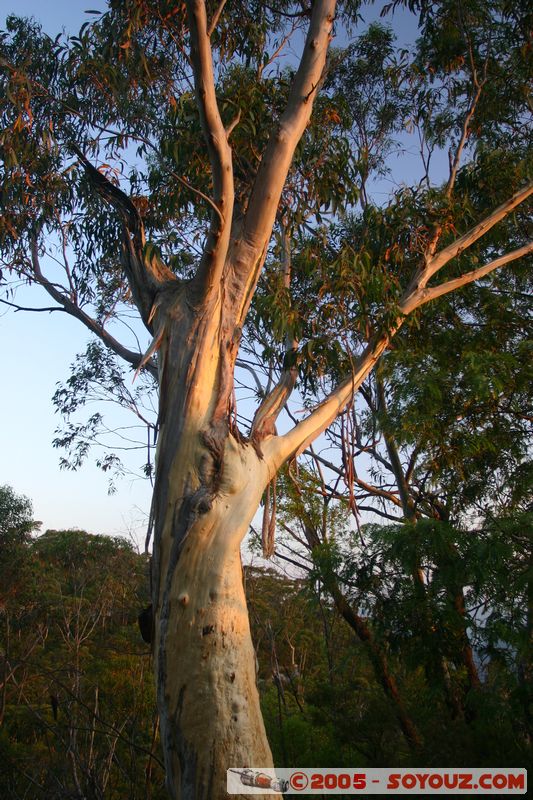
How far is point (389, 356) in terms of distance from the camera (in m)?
6.47

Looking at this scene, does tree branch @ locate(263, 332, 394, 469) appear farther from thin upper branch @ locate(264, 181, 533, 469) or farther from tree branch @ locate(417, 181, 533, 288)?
tree branch @ locate(417, 181, 533, 288)

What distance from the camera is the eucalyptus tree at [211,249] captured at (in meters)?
3.27

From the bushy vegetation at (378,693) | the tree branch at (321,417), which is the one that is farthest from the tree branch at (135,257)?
the bushy vegetation at (378,693)

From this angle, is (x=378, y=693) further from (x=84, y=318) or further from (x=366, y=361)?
(x=84, y=318)

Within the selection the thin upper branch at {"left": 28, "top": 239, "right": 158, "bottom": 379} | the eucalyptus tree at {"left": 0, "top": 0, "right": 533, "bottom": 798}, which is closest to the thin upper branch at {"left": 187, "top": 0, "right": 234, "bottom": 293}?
the eucalyptus tree at {"left": 0, "top": 0, "right": 533, "bottom": 798}

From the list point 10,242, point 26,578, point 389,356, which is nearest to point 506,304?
point 389,356

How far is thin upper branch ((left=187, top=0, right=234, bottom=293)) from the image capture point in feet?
12.6

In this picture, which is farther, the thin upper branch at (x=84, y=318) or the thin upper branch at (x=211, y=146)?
the thin upper branch at (x=84, y=318)

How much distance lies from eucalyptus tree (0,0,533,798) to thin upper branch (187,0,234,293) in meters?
0.01

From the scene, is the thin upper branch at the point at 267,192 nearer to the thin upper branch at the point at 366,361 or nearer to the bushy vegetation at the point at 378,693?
the thin upper branch at the point at 366,361

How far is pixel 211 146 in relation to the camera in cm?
397

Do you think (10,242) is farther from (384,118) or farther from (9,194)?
(384,118)

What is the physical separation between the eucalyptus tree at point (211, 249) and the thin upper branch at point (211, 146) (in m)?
0.01

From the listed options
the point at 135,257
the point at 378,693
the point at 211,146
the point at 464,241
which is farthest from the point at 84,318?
the point at 378,693
